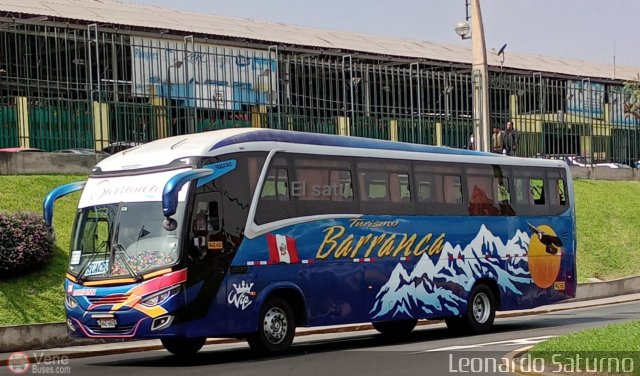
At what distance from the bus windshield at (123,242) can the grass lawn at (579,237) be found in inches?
169

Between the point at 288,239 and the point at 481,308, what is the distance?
20.1 ft

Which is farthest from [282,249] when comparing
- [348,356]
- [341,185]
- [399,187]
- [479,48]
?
[479,48]

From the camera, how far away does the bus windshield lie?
653 inches

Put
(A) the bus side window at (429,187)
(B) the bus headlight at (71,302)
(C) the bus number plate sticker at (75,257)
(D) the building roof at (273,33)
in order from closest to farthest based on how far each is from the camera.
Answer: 1. (B) the bus headlight at (71,302)
2. (C) the bus number plate sticker at (75,257)
3. (A) the bus side window at (429,187)
4. (D) the building roof at (273,33)

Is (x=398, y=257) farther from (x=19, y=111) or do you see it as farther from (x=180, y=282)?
(x=19, y=111)

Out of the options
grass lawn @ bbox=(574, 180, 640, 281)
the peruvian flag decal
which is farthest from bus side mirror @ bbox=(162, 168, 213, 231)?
grass lawn @ bbox=(574, 180, 640, 281)

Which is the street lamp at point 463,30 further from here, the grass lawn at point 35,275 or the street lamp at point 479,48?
the grass lawn at point 35,275

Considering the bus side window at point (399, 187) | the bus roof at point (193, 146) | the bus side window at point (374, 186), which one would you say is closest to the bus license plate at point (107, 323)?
the bus roof at point (193, 146)

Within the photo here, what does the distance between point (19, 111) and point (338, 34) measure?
2673 centimetres

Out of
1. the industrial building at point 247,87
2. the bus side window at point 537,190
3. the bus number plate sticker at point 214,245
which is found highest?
the industrial building at point 247,87

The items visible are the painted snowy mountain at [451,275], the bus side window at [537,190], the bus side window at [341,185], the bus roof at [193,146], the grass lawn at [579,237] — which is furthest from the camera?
the bus side window at [537,190]

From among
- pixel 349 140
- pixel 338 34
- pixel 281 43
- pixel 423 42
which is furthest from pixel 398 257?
pixel 423 42

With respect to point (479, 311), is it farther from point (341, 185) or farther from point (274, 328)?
point (274, 328)

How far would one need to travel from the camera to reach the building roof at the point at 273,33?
133 ft
